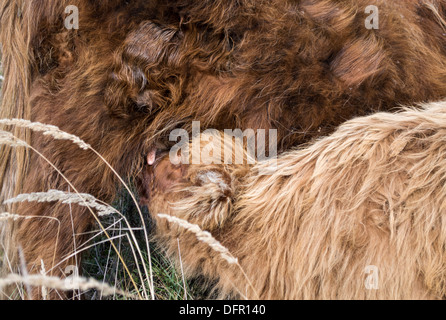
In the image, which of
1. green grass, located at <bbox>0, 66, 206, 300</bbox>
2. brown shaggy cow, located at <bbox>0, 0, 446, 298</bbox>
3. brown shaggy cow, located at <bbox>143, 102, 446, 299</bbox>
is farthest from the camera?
green grass, located at <bbox>0, 66, 206, 300</bbox>

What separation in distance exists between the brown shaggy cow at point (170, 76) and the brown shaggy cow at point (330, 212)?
119mm

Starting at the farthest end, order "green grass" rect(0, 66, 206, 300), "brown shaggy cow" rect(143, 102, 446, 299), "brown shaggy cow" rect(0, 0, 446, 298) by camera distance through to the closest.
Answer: "green grass" rect(0, 66, 206, 300) → "brown shaggy cow" rect(0, 0, 446, 298) → "brown shaggy cow" rect(143, 102, 446, 299)

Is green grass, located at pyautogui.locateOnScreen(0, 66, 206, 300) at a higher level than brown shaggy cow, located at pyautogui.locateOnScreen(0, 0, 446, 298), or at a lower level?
lower

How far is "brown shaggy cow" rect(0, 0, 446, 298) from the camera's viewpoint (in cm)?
150

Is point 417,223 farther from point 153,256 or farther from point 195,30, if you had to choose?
point 153,256

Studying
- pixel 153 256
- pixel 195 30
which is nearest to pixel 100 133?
pixel 195 30

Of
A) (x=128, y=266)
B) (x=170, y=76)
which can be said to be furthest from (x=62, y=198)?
(x=128, y=266)

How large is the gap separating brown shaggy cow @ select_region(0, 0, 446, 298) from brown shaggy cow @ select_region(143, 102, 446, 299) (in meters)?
0.12

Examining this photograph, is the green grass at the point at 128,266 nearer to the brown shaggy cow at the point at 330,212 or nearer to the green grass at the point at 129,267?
the green grass at the point at 129,267

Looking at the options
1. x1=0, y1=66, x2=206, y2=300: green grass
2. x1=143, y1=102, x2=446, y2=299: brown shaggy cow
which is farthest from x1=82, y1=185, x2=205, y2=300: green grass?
x1=143, y1=102, x2=446, y2=299: brown shaggy cow

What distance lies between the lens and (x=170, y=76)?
5.03 ft

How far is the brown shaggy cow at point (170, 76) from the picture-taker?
4.92 ft

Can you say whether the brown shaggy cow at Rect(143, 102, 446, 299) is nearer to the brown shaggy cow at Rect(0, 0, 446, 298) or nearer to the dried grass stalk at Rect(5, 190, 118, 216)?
the brown shaggy cow at Rect(0, 0, 446, 298)

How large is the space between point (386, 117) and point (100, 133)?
3.01ft
